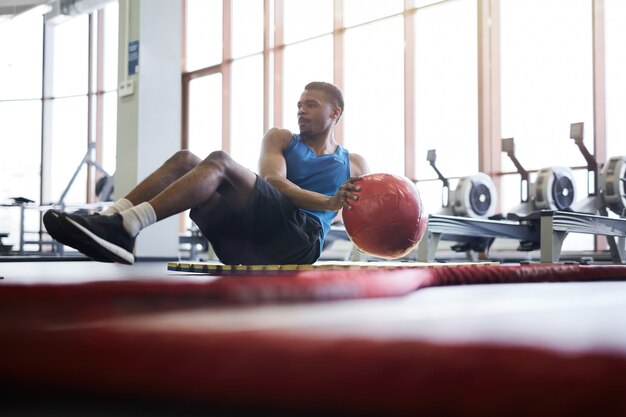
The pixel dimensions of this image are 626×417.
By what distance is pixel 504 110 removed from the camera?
6.39 meters

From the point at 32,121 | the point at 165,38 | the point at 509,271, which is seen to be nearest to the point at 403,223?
the point at 509,271

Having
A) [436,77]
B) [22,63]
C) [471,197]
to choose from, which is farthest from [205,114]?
[471,197]

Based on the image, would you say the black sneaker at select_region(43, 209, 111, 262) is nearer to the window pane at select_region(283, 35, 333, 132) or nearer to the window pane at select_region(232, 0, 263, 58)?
the window pane at select_region(283, 35, 333, 132)

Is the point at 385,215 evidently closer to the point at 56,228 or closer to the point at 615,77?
the point at 56,228

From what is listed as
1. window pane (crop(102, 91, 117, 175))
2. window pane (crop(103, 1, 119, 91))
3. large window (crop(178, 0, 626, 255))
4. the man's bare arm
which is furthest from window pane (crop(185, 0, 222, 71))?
the man's bare arm

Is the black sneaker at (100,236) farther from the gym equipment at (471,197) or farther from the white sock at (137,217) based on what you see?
the gym equipment at (471,197)

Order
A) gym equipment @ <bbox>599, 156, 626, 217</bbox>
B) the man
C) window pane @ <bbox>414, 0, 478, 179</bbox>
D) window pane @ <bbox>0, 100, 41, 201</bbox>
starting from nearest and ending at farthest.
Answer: the man
gym equipment @ <bbox>599, 156, 626, 217</bbox>
window pane @ <bbox>414, 0, 478, 179</bbox>
window pane @ <bbox>0, 100, 41, 201</bbox>

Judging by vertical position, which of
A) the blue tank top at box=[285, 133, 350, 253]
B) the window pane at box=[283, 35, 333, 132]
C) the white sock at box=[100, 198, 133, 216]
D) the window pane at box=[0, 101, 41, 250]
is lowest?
the white sock at box=[100, 198, 133, 216]

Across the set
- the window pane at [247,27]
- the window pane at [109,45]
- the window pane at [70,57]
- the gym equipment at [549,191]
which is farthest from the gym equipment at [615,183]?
the window pane at [70,57]

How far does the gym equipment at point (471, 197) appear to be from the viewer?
5.75 meters

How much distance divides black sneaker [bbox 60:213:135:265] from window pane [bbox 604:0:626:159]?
15.9ft

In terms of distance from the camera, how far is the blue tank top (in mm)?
2338

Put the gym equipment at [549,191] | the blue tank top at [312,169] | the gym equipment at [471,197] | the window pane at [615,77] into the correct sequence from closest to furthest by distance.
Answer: the blue tank top at [312,169] → the gym equipment at [549,191] → the window pane at [615,77] → the gym equipment at [471,197]

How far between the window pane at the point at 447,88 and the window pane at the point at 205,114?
3.27m
